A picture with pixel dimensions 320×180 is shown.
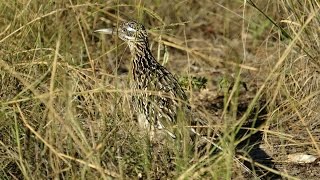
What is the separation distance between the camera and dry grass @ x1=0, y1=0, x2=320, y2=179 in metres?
4.40

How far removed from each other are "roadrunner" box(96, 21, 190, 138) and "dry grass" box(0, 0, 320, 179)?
130mm

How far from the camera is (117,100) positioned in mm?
5191

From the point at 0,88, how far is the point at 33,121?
454 mm

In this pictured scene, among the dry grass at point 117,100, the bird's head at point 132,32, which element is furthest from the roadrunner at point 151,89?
the dry grass at point 117,100

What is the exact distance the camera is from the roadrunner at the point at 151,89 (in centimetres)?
515

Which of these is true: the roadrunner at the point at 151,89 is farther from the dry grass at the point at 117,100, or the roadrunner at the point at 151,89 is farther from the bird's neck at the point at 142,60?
the dry grass at the point at 117,100

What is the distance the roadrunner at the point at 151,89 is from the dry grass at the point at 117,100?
0.13m

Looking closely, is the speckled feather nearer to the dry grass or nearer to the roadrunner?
the roadrunner

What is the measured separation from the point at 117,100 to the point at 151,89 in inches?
11.9

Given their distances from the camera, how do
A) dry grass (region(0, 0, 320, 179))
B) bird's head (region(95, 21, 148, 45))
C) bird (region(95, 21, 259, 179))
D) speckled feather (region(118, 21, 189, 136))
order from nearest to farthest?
dry grass (region(0, 0, 320, 179)) < bird (region(95, 21, 259, 179)) < speckled feather (region(118, 21, 189, 136)) < bird's head (region(95, 21, 148, 45))

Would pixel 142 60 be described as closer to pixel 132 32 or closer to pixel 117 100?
pixel 132 32

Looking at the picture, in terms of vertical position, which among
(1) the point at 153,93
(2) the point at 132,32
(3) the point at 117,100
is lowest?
(3) the point at 117,100

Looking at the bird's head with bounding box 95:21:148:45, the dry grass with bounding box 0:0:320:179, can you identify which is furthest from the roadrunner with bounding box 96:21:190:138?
the dry grass with bounding box 0:0:320:179

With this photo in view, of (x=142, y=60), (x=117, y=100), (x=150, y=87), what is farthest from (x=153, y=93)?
(x=142, y=60)
